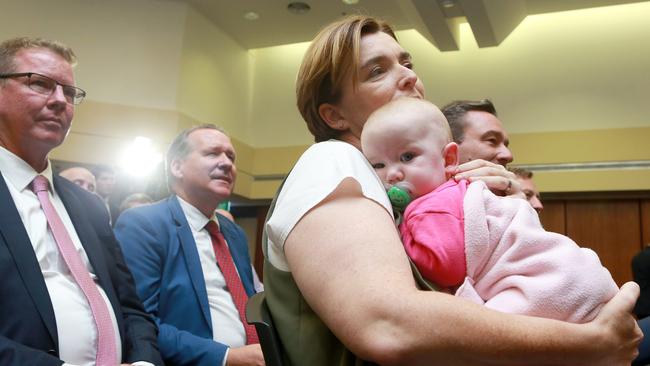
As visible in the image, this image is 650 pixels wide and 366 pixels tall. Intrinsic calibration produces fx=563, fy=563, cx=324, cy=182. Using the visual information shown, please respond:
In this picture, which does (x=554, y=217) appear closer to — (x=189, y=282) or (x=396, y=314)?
(x=189, y=282)

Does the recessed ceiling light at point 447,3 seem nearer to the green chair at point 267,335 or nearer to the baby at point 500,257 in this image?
the baby at point 500,257

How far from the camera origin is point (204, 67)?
25.7 feet

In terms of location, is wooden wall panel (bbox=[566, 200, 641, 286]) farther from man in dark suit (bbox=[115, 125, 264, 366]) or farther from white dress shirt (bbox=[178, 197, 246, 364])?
white dress shirt (bbox=[178, 197, 246, 364])

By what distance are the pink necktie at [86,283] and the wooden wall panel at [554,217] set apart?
20.9 ft

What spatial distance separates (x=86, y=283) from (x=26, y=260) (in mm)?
248

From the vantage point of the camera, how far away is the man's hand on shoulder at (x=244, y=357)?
7.68 ft

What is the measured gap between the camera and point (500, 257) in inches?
39.8

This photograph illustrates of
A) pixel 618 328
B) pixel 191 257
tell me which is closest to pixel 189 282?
pixel 191 257

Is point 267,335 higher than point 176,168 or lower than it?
lower

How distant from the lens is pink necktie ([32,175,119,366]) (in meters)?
1.89

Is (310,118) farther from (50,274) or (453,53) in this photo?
(453,53)

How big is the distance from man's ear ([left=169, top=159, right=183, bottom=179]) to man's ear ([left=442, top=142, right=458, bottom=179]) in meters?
2.16

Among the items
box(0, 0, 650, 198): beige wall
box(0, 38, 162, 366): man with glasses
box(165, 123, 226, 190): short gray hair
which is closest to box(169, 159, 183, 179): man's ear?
box(165, 123, 226, 190): short gray hair

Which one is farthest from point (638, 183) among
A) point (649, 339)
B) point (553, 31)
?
point (649, 339)
